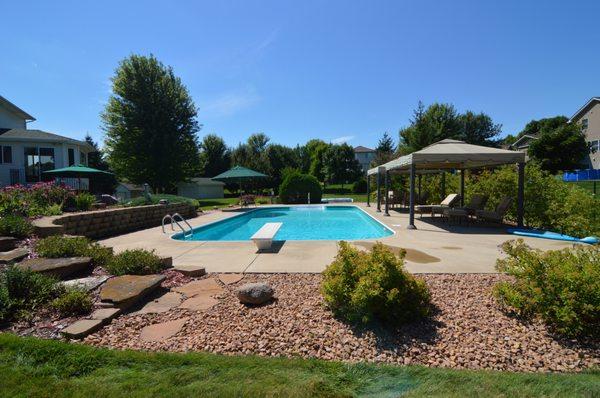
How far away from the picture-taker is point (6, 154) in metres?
20.9

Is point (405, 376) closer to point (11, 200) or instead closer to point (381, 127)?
point (11, 200)

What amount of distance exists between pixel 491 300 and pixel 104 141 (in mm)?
26849

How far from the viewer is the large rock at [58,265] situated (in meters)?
4.27

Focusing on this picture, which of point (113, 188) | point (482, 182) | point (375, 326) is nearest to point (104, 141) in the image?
Result: point (113, 188)

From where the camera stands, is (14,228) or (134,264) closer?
(134,264)

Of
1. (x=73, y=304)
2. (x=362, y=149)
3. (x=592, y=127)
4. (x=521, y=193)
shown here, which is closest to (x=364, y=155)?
(x=362, y=149)

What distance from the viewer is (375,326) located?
3234 millimetres

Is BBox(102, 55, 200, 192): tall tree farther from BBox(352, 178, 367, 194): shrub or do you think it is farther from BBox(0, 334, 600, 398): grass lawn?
BBox(0, 334, 600, 398): grass lawn

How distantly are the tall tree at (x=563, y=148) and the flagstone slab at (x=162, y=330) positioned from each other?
35037mm

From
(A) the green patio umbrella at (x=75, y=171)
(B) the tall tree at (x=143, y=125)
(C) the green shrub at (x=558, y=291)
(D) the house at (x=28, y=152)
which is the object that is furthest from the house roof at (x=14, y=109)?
(C) the green shrub at (x=558, y=291)

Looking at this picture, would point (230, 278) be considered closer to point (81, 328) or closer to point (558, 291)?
point (81, 328)

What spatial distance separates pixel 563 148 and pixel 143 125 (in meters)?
36.7

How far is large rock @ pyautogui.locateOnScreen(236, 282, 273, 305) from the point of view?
3.84 meters

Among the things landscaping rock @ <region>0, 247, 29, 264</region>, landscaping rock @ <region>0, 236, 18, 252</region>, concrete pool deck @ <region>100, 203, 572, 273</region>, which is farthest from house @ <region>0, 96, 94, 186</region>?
landscaping rock @ <region>0, 247, 29, 264</region>
